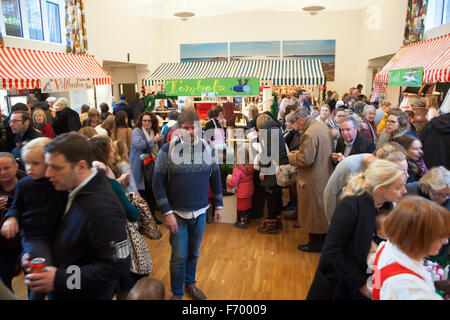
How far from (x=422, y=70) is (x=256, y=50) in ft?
33.7

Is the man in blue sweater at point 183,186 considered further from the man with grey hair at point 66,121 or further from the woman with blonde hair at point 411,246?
the man with grey hair at point 66,121

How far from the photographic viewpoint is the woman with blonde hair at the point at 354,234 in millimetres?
1730

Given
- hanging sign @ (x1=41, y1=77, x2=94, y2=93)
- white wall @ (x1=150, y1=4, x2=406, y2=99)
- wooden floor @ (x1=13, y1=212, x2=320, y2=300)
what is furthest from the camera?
white wall @ (x1=150, y1=4, x2=406, y2=99)

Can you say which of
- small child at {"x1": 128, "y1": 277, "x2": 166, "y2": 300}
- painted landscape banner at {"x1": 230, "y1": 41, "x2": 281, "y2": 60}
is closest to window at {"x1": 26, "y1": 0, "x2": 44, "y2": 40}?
small child at {"x1": 128, "y1": 277, "x2": 166, "y2": 300}

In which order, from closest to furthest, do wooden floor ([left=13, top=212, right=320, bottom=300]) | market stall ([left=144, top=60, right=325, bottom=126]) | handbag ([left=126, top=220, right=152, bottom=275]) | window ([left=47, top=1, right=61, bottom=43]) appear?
handbag ([left=126, top=220, right=152, bottom=275]), wooden floor ([left=13, top=212, right=320, bottom=300]), window ([left=47, top=1, right=61, bottom=43]), market stall ([left=144, top=60, right=325, bottom=126])

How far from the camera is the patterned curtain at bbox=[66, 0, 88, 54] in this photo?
880 cm

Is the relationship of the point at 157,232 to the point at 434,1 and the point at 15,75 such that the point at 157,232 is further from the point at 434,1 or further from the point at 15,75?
the point at 434,1

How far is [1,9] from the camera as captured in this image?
6.68 m

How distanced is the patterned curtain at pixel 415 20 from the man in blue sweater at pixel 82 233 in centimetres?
896

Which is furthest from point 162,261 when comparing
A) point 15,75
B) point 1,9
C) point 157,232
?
point 1,9

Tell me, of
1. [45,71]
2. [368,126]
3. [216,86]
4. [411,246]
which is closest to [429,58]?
[368,126]

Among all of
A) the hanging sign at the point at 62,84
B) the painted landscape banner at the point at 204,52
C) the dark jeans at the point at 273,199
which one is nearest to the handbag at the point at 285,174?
the dark jeans at the point at 273,199

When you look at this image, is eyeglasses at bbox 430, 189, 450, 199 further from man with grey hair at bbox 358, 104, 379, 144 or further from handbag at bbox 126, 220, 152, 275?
man with grey hair at bbox 358, 104, 379, 144

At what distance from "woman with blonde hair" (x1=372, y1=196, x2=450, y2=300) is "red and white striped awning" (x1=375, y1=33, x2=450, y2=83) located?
199 inches
